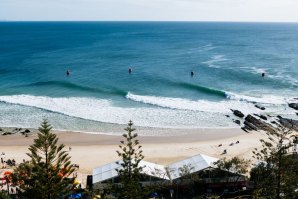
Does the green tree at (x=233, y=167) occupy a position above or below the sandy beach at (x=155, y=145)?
below

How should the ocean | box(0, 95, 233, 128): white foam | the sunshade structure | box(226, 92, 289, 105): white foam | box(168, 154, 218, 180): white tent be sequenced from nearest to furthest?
1. the sunshade structure
2. box(168, 154, 218, 180): white tent
3. box(0, 95, 233, 128): white foam
4. the ocean
5. box(226, 92, 289, 105): white foam

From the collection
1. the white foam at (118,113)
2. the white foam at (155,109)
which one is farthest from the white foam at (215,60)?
the white foam at (118,113)

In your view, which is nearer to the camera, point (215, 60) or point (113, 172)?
point (113, 172)

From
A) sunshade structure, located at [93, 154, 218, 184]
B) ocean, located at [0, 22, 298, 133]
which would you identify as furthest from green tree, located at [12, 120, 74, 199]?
ocean, located at [0, 22, 298, 133]

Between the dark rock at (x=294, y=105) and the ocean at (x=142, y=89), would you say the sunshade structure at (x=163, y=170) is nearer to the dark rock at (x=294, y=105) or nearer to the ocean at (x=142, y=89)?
the ocean at (x=142, y=89)

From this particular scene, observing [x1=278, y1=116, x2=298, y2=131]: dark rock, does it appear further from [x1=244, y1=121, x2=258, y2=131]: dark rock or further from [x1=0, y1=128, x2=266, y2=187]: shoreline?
[x1=0, y1=128, x2=266, y2=187]: shoreline

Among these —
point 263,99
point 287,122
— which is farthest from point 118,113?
point 263,99

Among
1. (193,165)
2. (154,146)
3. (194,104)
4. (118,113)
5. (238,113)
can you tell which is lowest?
(193,165)

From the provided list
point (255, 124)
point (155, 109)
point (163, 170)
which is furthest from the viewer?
point (155, 109)

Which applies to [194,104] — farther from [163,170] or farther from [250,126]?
[163,170]

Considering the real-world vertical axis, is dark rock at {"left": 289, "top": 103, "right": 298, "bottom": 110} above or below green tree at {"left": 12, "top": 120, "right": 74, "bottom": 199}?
above
